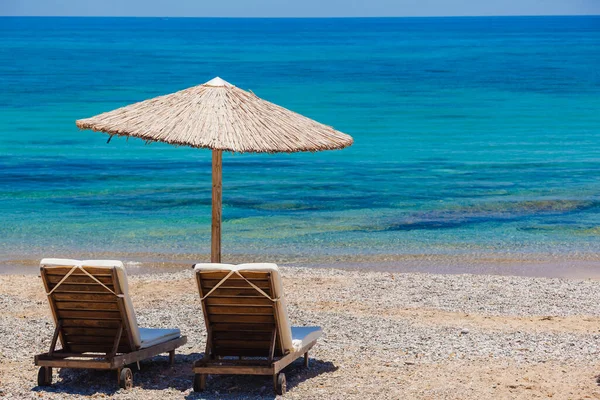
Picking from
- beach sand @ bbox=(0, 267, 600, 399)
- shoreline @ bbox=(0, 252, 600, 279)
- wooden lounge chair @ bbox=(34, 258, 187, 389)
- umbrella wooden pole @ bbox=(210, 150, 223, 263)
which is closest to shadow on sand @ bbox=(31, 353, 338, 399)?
beach sand @ bbox=(0, 267, 600, 399)

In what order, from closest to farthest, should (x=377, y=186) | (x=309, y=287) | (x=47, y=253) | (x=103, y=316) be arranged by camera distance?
(x=103, y=316) < (x=309, y=287) < (x=47, y=253) < (x=377, y=186)

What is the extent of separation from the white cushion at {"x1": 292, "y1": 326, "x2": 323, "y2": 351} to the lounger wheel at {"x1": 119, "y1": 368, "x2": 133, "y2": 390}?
4.10 feet

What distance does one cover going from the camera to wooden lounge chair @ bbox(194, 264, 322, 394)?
21.1 ft

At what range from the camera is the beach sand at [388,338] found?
22.3ft

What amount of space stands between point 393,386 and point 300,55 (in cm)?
7551

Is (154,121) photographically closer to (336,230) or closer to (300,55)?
(336,230)

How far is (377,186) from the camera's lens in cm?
2228

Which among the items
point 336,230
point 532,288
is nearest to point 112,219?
point 336,230

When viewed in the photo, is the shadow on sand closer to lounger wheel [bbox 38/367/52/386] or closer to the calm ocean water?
lounger wheel [bbox 38/367/52/386]

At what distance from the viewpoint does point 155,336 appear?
728 cm

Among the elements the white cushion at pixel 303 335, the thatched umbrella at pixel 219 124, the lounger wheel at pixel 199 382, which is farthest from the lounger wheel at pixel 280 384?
the thatched umbrella at pixel 219 124

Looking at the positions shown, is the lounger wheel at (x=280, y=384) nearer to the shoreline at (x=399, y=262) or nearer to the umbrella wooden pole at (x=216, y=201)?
the umbrella wooden pole at (x=216, y=201)

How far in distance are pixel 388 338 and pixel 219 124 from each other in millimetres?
2460

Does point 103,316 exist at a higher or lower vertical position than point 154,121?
lower
